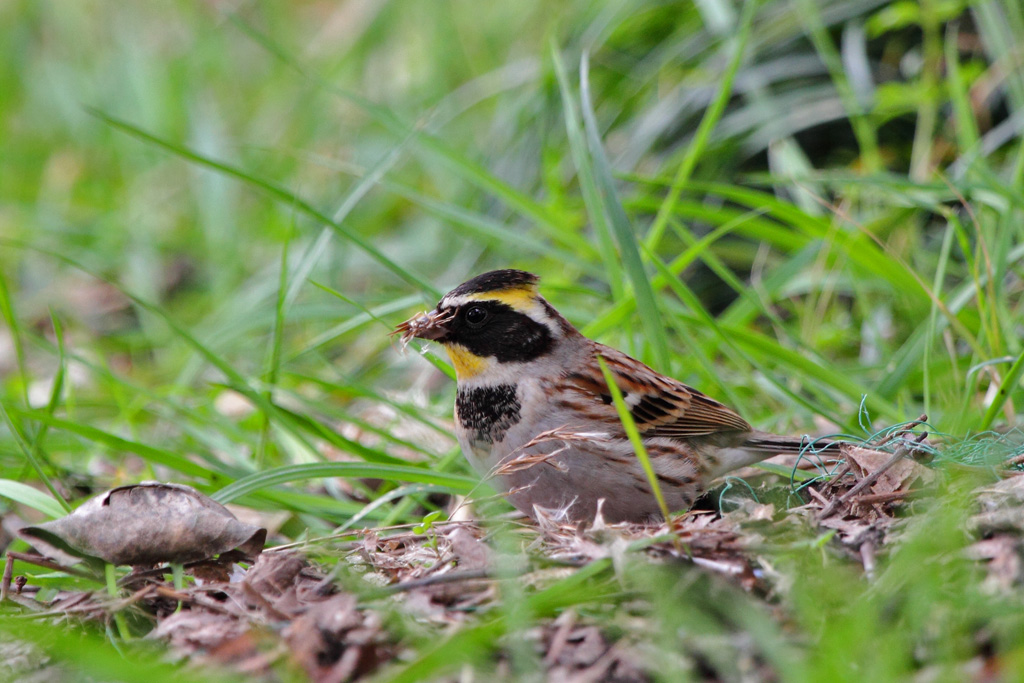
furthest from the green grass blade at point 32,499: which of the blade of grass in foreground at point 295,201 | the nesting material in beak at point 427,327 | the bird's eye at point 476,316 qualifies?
the bird's eye at point 476,316

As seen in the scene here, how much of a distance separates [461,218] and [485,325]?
118cm

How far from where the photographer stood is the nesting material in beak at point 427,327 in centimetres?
373

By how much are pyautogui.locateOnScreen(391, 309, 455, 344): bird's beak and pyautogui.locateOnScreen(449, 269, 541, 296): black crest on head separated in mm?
96

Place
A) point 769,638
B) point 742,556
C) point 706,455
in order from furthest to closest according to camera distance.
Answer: point 706,455
point 742,556
point 769,638

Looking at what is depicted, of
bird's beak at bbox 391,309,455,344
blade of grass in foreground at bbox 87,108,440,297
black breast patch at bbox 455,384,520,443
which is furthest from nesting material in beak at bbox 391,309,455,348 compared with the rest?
blade of grass in foreground at bbox 87,108,440,297

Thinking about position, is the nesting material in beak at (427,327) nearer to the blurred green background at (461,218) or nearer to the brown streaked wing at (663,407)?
the blurred green background at (461,218)

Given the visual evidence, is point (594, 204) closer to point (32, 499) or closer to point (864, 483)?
point (864, 483)

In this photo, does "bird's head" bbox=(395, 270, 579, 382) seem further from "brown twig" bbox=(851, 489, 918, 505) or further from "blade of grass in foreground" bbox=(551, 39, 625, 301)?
"brown twig" bbox=(851, 489, 918, 505)

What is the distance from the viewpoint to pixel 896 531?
267 cm

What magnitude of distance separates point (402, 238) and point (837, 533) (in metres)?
5.77

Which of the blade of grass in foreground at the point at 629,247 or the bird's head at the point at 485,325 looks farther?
the blade of grass in foreground at the point at 629,247

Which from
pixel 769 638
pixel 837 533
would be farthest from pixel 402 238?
pixel 769 638

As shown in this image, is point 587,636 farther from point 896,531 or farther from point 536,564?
point 896,531

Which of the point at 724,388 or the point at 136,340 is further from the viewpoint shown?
the point at 136,340
